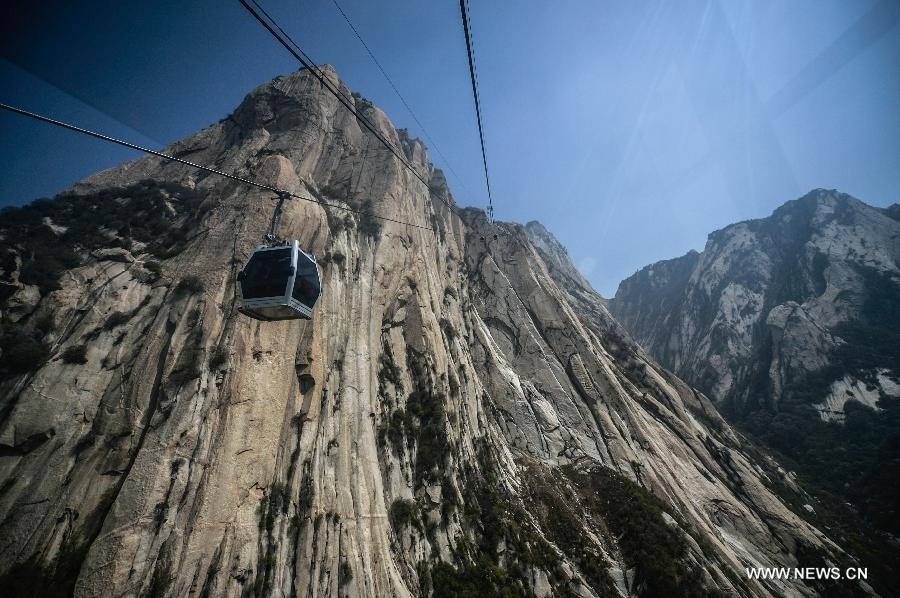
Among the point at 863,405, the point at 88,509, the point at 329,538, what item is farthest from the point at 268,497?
the point at 863,405

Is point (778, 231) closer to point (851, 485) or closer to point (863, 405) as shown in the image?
point (863, 405)

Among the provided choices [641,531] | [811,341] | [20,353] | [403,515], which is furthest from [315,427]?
[811,341]

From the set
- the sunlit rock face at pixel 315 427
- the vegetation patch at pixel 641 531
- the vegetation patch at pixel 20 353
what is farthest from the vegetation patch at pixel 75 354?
the vegetation patch at pixel 641 531

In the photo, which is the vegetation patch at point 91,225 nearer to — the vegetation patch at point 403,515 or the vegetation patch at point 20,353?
the vegetation patch at point 20,353

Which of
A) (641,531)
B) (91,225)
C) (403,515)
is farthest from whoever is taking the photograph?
(91,225)

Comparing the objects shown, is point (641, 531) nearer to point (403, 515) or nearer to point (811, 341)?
point (403, 515)

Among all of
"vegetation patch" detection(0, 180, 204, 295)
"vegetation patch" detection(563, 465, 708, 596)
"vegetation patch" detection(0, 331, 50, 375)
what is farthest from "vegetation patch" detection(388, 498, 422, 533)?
"vegetation patch" detection(0, 180, 204, 295)
